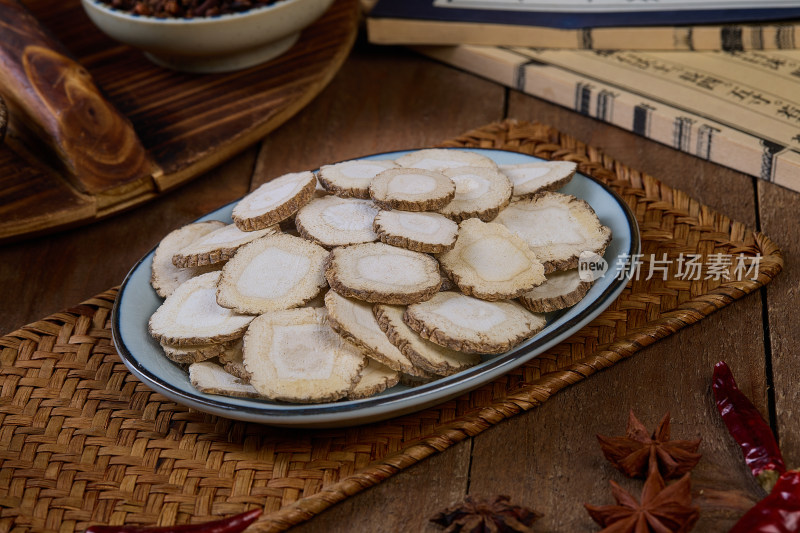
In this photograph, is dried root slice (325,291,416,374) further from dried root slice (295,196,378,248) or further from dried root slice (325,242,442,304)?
dried root slice (295,196,378,248)

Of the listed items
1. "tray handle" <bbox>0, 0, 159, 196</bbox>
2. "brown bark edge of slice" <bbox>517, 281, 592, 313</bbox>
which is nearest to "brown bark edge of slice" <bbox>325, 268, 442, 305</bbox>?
"brown bark edge of slice" <bbox>517, 281, 592, 313</bbox>

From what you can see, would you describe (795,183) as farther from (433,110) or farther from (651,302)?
(433,110)

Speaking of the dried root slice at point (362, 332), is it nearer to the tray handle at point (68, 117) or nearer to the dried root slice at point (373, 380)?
the dried root slice at point (373, 380)

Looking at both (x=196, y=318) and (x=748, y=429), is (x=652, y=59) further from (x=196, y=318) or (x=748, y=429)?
(x=196, y=318)

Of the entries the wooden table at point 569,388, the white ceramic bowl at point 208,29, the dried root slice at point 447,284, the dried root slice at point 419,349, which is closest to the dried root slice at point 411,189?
the dried root slice at point 447,284

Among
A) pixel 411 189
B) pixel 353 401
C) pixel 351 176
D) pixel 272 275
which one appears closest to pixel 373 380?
pixel 353 401

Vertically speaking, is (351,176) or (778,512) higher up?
(351,176)

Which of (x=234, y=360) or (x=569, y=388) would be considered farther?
(x=569, y=388)
